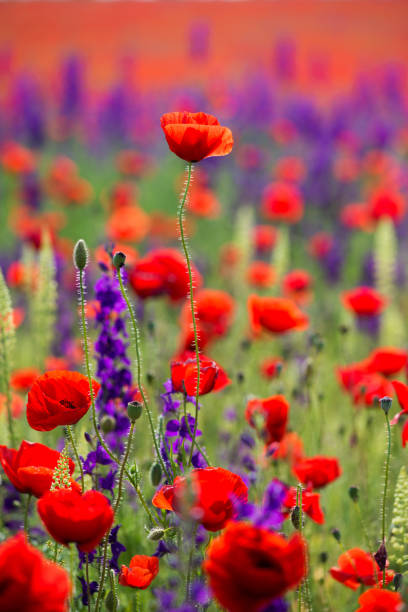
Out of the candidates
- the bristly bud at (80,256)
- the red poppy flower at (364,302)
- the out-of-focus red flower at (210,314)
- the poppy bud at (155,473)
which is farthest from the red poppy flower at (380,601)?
the red poppy flower at (364,302)

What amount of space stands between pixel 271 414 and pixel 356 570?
338mm

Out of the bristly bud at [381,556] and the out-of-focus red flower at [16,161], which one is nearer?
the bristly bud at [381,556]

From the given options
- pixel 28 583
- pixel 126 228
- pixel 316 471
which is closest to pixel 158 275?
pixel 316 471

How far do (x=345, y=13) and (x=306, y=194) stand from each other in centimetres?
1195

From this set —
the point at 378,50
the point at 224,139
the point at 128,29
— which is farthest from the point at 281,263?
the point at 128,29

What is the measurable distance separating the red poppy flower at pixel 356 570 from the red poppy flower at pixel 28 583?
0.69 metres

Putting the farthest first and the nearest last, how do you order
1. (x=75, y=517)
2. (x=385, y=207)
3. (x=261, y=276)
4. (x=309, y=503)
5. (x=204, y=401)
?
(x=385, y=207)
(x=261, y=276)
(x=204, y=401)
(x=309, y=503)
(x=75, y=517)

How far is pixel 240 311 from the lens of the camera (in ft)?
11.4

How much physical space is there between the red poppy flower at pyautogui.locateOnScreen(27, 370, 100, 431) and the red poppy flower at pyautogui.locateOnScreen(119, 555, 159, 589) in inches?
10.0

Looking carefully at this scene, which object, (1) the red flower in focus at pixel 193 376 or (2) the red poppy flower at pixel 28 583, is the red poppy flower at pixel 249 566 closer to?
(2) the red poppy flower at pixel 28 583

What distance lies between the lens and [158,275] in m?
1.99

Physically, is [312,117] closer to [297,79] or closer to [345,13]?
[297,79]

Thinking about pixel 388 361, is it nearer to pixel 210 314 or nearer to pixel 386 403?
pixel 210 314

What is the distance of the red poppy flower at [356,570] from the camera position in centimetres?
116
